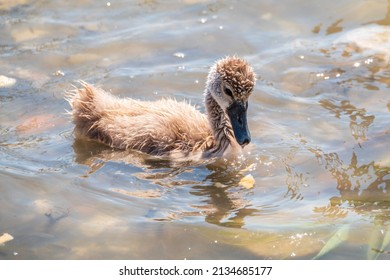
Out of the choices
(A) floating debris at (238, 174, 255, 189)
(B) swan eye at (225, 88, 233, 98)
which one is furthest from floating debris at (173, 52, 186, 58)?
(A) floating debris at (238, 174, 255, 189)

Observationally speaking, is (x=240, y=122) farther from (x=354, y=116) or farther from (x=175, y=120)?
(x=354, y=116)

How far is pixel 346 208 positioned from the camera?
5.86 metres

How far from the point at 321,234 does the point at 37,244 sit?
6.89ft

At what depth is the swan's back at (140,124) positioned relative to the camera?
6996 millimetres

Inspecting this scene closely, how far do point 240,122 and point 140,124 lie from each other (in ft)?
3.28

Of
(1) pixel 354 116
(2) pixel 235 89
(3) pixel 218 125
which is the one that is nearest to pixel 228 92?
(2) pixel 235 89

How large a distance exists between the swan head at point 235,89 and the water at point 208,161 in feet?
1.37

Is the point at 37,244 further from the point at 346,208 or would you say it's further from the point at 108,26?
the point at 108,26

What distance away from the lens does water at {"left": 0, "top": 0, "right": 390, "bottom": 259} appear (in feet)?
18.0

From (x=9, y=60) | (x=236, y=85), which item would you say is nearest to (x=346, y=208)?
(x=236, y=85)

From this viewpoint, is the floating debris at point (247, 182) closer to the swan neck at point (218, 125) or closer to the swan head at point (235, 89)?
the swan head at point (235, 89)

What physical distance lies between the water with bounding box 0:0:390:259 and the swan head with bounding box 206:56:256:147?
42cm

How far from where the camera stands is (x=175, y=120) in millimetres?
7078

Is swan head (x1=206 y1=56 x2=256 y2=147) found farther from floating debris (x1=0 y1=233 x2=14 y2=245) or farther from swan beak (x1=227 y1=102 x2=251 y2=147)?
floating debris (x1=0 y1=233 x2=14 y2=245)
